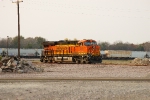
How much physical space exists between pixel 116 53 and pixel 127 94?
6319 cm

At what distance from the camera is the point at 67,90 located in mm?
13898

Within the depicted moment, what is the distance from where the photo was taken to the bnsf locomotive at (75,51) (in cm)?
3741

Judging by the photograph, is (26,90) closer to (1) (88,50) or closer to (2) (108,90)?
(2) (108,90)

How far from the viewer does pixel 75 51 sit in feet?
126

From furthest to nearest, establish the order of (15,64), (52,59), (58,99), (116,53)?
(116,53) < (52,59) < (15,64) < (58,99)

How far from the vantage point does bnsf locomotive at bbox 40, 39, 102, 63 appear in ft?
123

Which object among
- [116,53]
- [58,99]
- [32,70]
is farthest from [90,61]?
[116,53]

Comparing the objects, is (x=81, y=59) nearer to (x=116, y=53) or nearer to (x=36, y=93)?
(x=36, y=93)

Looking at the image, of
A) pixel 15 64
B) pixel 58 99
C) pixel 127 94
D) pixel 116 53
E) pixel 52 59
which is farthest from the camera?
pixel 116 53

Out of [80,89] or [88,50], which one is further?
[88,50]

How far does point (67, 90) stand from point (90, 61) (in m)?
23.3

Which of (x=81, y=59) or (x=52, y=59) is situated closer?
(x=81, y=59)

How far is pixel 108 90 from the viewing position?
549 inches

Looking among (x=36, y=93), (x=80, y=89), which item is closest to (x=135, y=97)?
(x=80, y=89)
